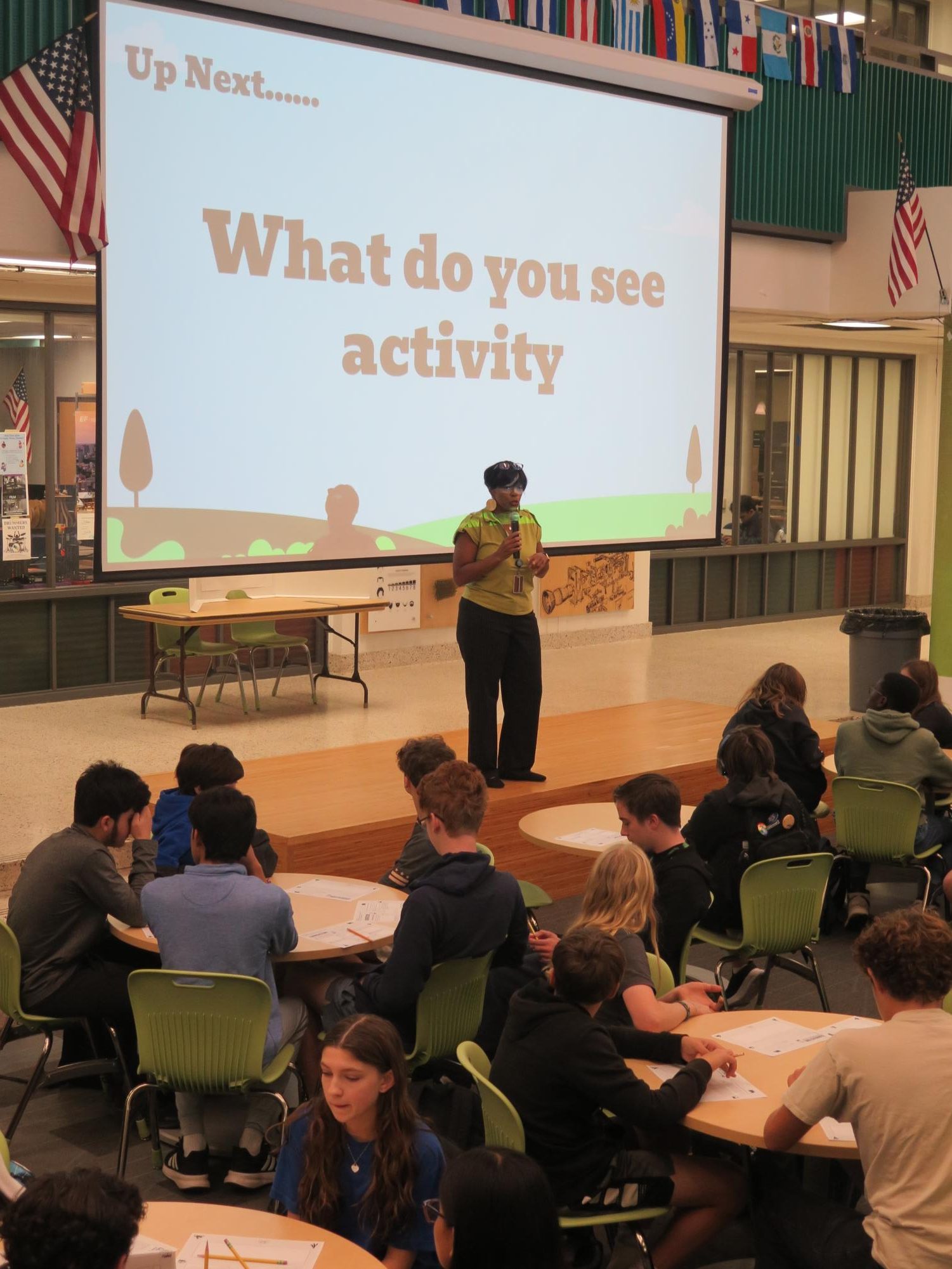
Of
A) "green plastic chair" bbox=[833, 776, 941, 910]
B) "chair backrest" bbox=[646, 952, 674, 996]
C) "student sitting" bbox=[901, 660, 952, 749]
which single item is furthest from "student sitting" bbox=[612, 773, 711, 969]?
"student sitting" bbox=[901, 660, 952, 749]

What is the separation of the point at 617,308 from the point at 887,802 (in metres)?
3.83

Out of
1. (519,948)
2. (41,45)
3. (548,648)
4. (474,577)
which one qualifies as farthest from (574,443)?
(548,648)

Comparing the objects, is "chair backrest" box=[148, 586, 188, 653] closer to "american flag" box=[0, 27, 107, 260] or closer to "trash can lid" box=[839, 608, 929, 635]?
"american flag" box=[0, 27, 107, 260]

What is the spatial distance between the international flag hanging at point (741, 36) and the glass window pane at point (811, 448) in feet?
21.8

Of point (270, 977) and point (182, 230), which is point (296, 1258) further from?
point (182, 230)

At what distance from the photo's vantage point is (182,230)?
673 cm

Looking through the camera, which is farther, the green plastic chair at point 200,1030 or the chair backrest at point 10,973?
the chair backrest at point 10,973

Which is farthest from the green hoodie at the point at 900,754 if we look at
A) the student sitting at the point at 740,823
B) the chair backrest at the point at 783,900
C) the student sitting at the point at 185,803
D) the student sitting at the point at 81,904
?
the student sitting at the point at 81,904

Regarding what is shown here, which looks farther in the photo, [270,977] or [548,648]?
[548,648]

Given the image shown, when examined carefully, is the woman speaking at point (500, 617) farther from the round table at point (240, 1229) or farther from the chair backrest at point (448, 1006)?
the round table at point (240, 1229)

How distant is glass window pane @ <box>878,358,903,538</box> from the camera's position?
1772 cm

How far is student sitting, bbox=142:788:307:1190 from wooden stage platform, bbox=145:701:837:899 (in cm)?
207

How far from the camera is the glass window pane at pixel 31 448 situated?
35.0ft

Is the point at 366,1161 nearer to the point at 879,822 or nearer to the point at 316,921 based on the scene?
the point at 316,921
